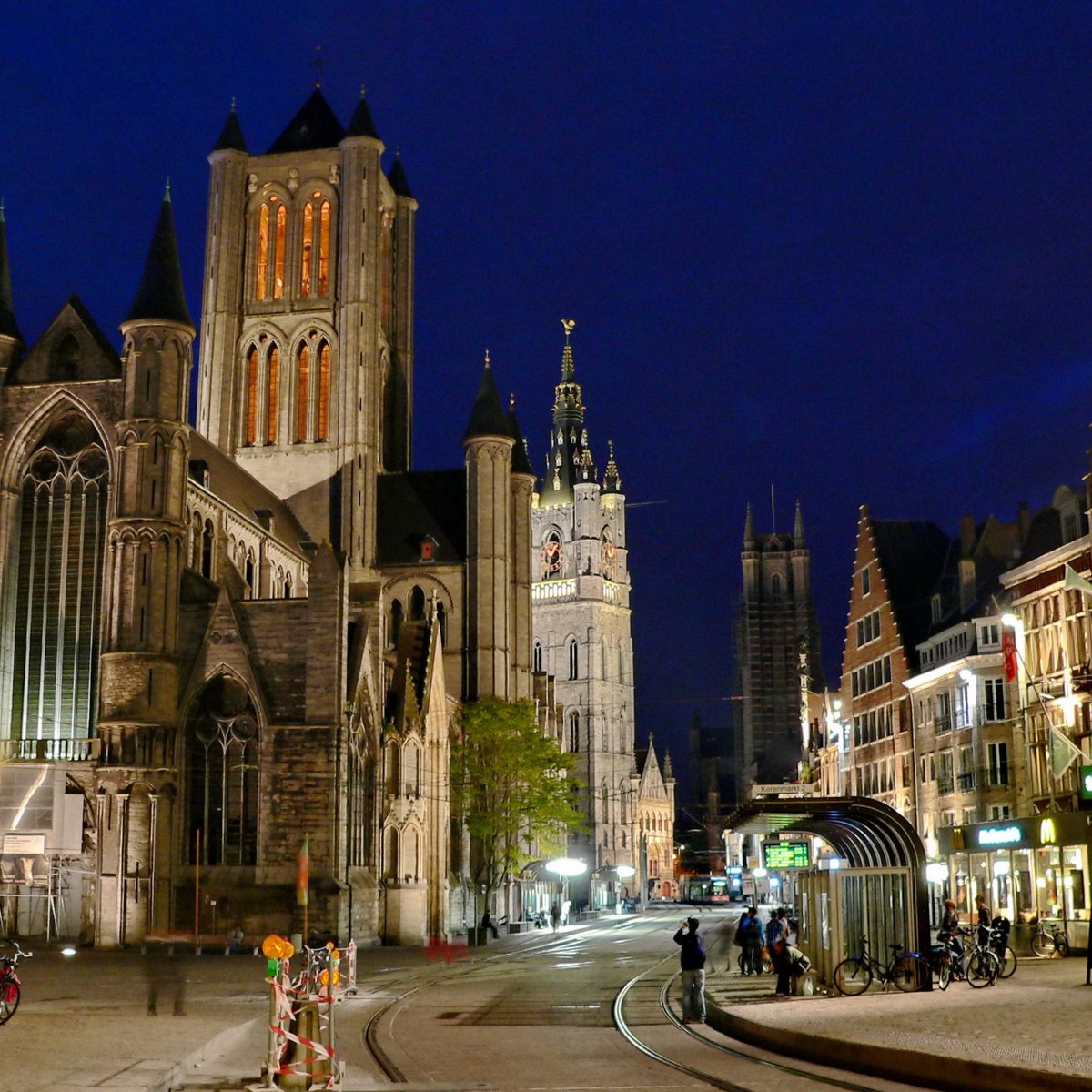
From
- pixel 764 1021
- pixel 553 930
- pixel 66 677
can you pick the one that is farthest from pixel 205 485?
pixel 764 1021

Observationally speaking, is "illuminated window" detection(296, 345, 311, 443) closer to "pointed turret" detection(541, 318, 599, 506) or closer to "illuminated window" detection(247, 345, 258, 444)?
"illuminated window" detection(247, 345, 258, 444)

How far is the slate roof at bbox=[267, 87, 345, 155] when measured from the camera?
74625 millimetres

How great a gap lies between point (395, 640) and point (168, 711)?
2327 centimetres

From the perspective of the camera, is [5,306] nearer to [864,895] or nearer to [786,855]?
[786,855]

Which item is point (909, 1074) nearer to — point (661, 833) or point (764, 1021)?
point (764, 1021)

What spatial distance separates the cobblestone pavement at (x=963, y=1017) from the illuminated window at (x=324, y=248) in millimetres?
51681

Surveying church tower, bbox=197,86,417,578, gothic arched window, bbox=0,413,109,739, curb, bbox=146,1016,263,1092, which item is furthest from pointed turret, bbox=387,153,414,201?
curb, bbox=146,1016,263,1092

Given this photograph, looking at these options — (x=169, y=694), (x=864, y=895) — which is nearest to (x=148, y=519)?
(x=169, y=694)

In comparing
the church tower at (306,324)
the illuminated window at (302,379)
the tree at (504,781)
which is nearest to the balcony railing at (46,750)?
the tree at (504,781)

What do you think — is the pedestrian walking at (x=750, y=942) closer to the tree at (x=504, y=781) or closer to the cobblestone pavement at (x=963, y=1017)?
the cobblestone pavement at (x=963, y=1017)

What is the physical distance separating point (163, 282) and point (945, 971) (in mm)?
34282

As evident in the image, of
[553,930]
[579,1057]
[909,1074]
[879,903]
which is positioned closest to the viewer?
[909,1074]

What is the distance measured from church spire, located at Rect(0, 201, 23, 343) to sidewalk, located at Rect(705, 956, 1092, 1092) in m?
35.2

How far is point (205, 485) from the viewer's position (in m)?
54.1
